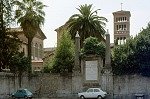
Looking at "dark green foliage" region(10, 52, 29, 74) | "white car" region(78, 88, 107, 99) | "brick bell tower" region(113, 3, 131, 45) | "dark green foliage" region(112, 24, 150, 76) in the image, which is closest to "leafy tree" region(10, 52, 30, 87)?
"dark green foliage" region(10, 52, 29, 74)

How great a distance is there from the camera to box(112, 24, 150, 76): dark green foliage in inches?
1853

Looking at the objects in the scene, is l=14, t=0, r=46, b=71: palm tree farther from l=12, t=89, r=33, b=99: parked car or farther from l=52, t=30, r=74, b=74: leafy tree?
l=12, t=89, r=33, b=99: parked car

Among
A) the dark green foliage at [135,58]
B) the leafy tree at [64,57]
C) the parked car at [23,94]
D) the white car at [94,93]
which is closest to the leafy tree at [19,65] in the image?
the parked car at [23,94]

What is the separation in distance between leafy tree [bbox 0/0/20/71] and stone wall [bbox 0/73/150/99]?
4.04 m

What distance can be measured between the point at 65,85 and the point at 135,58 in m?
9.07

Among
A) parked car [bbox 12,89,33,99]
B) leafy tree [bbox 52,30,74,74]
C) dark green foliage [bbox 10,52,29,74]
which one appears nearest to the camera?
parked car [bbox 12,89,33,99]

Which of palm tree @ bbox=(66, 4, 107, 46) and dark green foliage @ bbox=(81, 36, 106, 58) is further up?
palm tree @ bbox=(66, 4, 107, 46)

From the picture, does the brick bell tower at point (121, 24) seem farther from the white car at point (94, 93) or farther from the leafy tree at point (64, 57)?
the white car at point (94, 93)

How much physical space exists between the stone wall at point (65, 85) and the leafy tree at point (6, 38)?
404cm

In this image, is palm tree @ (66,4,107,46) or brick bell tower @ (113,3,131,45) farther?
brick bell tower @ (113,3,131,45)

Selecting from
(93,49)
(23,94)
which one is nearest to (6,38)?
(23,94)

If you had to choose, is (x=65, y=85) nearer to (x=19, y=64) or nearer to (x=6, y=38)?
(x=19, y=64)

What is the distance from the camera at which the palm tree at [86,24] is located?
2400 inches

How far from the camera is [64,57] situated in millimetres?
54094
